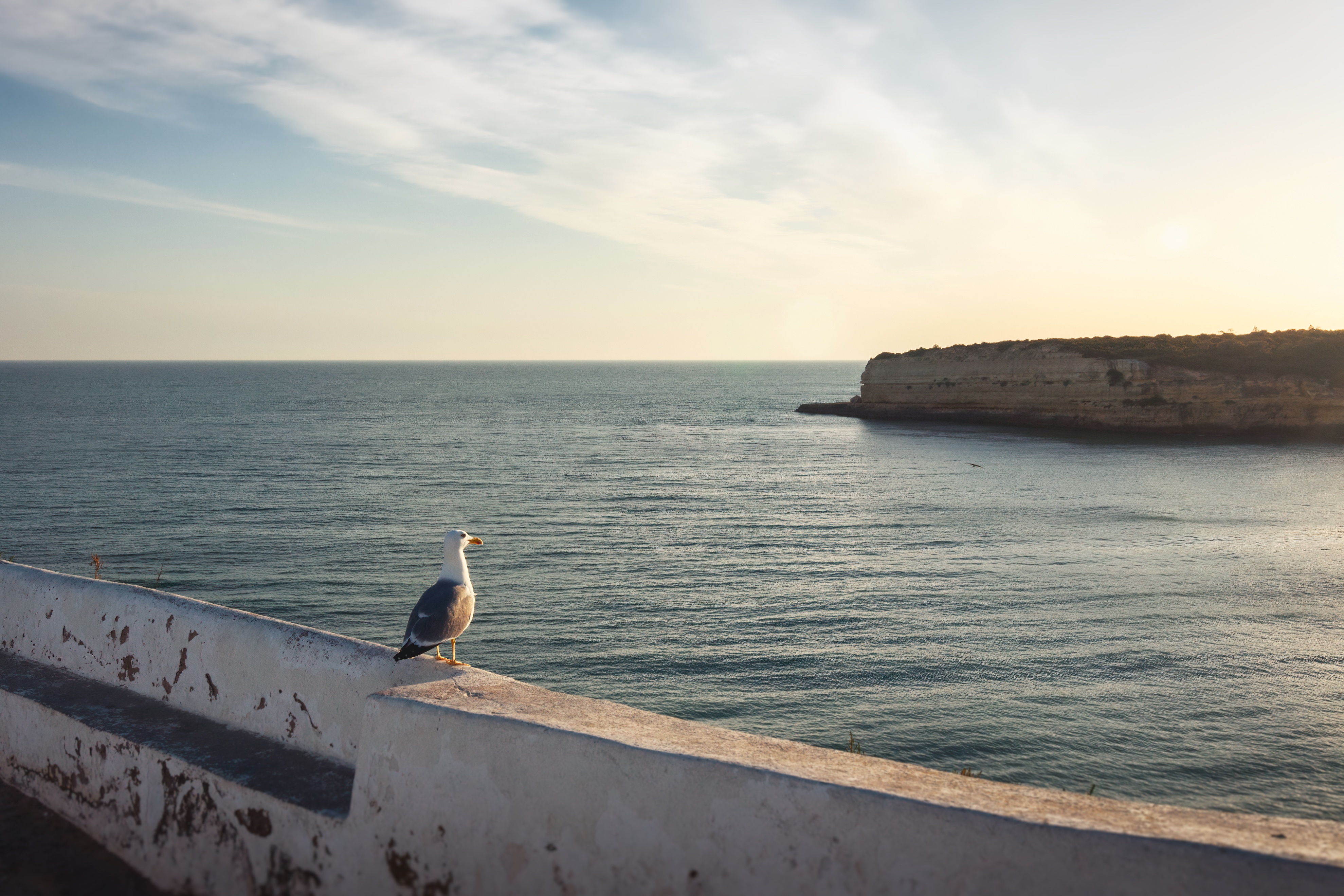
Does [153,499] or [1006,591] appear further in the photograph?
[153,499]

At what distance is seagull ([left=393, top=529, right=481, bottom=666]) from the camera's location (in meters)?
4.83

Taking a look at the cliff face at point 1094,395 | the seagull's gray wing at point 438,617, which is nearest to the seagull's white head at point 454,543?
the seagull's gray wing at point 438,617

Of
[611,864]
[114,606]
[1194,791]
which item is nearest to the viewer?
[611,864]

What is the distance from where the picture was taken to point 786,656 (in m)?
17.4

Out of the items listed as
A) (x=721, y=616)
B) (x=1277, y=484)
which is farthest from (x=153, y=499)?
(x=1277, y=484)

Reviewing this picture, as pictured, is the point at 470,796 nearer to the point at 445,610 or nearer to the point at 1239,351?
the point at 445,610

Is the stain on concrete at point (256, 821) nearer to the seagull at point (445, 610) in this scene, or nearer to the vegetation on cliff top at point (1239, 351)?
the seagull at point (445, 610)

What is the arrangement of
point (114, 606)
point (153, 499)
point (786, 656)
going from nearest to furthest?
point (114, 606) < point (786, 656) < point (153, 499)

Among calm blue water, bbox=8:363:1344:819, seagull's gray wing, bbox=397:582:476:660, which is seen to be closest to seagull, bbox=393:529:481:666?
seagull's gray wing, bbox=397:582:476:660

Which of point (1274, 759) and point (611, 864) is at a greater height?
point (611, 864)

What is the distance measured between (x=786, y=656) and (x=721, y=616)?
129 inches

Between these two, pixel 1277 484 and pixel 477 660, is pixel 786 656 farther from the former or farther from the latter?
pixel 1277 484

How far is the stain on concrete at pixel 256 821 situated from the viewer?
157 inches

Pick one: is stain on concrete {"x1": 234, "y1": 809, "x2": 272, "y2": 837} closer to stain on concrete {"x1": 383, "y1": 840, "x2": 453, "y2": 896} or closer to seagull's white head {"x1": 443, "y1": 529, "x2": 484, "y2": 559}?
stain on concrete {"x1": 383, "y1": 840, "x2": 453, "y2": 896}
